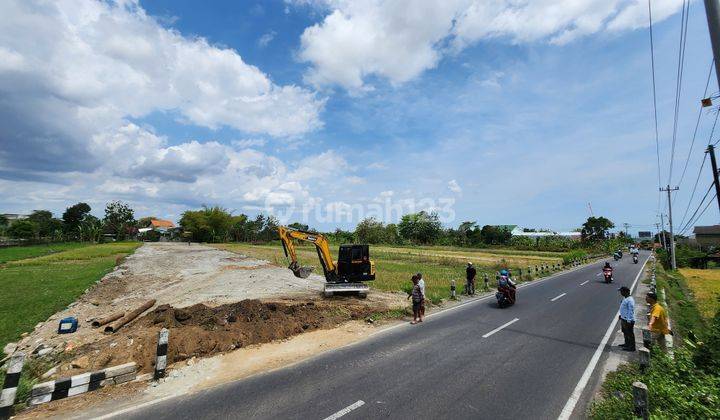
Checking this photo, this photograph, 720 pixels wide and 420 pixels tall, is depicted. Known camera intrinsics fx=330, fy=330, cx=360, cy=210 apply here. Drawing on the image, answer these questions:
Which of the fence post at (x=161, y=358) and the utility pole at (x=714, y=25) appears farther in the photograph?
the fence post at (x=161, y=358)

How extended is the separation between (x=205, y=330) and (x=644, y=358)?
38.5ft

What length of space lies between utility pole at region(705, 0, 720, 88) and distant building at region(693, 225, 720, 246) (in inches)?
4865

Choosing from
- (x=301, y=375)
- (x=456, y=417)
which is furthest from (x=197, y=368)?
(x=456, y=417)

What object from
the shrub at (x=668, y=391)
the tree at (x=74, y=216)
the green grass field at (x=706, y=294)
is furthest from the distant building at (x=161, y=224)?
the shrub at (x=668, y=391)

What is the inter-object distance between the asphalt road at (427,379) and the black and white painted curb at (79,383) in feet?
5.35

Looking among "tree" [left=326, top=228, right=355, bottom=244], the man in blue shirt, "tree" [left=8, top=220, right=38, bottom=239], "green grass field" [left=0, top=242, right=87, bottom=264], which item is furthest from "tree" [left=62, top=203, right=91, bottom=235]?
the man in blue shirt

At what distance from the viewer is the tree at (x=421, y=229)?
105 meters

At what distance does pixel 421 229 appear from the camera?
107 meters

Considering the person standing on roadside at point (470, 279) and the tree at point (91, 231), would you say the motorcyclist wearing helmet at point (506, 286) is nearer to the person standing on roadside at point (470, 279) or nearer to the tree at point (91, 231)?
the person standing on roadside at point (470, 279)

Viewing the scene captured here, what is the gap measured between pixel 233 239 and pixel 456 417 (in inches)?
4411

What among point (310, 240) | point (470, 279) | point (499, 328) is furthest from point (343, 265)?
point (499, 328)

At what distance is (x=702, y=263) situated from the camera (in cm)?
4894

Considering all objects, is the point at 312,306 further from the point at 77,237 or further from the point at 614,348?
the point at 77,237

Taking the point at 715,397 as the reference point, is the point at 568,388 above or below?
below
